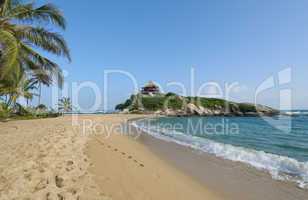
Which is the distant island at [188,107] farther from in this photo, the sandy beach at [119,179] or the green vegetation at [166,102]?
the sandy beach at [119,179]

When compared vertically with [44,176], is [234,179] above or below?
below

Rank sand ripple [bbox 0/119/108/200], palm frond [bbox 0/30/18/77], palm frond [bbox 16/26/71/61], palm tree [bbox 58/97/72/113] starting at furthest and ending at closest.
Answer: palm tree [bbox 58/97/72/113]
palm frond [bbox 16/26/71/61]
palm frond [bbox 0/30/18/77]
sand ripple [bbox 0/119/108/200]

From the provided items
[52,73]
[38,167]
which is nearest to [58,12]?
[52,73]

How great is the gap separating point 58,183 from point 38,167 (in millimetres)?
992

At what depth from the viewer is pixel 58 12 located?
8492 millimetres

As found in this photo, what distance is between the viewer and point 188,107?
68625 mm

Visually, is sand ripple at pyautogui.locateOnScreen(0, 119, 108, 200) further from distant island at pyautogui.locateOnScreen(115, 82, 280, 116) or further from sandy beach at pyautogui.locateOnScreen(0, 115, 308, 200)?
distant island at pyautogui.locateOnScreen(115, 82, 280, 116)

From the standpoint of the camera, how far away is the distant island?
67.9 m

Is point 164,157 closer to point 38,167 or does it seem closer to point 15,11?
point 38,167

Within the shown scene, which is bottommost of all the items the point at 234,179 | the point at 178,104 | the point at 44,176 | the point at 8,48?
the point at 234,179

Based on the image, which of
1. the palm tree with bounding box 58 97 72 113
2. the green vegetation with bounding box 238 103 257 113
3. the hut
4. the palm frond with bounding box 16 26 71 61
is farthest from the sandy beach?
the hut

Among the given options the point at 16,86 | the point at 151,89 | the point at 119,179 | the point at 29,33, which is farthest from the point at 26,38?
the point at 151,89

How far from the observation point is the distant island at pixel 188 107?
67.9 metres

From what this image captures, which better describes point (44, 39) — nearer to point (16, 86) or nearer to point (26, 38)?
point (26, 38)
